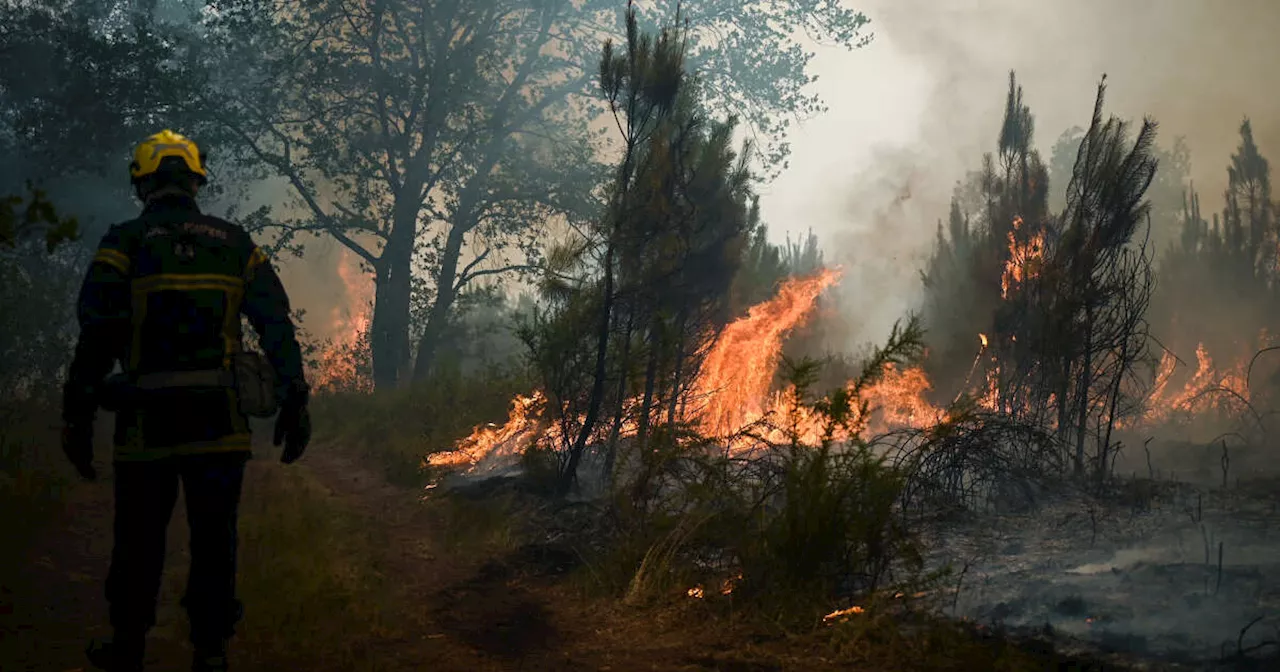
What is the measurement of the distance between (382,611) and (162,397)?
2.07m

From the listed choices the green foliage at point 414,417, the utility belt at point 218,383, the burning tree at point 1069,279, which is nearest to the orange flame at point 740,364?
the green foliage at point 414,417

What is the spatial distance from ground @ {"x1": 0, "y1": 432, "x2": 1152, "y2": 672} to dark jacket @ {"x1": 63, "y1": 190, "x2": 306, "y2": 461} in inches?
46.2

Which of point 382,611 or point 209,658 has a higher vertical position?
point 209,658

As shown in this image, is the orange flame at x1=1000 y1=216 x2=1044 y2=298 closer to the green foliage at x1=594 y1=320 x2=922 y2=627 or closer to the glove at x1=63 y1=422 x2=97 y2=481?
the green foliage at x1=594 y1=320 x2=922 y2=627

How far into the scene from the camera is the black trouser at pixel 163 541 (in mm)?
3309

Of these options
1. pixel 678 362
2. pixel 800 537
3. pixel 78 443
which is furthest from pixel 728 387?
pixel 78 443

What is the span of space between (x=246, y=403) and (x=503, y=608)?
7.75ft

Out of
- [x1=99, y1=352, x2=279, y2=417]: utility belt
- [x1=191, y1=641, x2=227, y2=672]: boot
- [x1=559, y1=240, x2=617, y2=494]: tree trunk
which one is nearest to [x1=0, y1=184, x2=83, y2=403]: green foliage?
[x1=559, y1=240, x2=617, y2=494]: tree trunk

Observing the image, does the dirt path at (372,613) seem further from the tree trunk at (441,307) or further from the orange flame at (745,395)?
the tree trunk at (441,307)

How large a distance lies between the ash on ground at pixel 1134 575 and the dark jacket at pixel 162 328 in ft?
12.8

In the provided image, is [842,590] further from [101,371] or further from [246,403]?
[101,371]

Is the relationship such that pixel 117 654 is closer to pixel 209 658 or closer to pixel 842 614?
pixel 209 658

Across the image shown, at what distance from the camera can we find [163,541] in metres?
3.48

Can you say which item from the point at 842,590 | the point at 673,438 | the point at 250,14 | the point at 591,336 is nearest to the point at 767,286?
the point at 591,336
